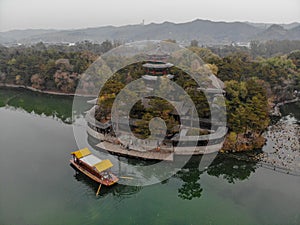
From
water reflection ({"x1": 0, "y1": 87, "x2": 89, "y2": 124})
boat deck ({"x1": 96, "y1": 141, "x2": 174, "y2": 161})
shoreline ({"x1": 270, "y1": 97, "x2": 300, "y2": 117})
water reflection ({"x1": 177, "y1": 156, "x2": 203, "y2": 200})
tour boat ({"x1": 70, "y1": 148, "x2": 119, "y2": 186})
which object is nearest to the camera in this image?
water reflection ({"x1": 177, "y1": 156, "x2": 203, "y2": 200})

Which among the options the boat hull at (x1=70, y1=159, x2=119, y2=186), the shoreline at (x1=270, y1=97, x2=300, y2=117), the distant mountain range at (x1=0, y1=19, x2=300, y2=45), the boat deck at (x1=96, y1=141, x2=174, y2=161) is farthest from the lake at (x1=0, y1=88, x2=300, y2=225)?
the distant mountain range at (x1=0, y1=19, x2=300, y2=45)

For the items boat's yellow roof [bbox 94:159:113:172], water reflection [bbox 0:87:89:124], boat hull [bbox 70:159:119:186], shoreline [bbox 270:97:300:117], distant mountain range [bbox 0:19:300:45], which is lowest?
water reflection [bbox 0:87:89:124]

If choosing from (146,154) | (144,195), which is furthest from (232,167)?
(144,195)

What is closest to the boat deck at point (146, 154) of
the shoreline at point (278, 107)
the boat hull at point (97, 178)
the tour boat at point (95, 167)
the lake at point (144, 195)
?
the lake at point (144, 195)

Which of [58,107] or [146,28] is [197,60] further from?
[146,28]

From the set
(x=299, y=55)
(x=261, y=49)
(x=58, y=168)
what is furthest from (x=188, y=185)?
(x=261, y=49)

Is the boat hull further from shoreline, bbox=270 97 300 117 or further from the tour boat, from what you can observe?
shoreline, bbox=270 97 300 117

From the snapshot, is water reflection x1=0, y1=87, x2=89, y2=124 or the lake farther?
water reflection x1=0, y1=87, x2=89, y2=124
